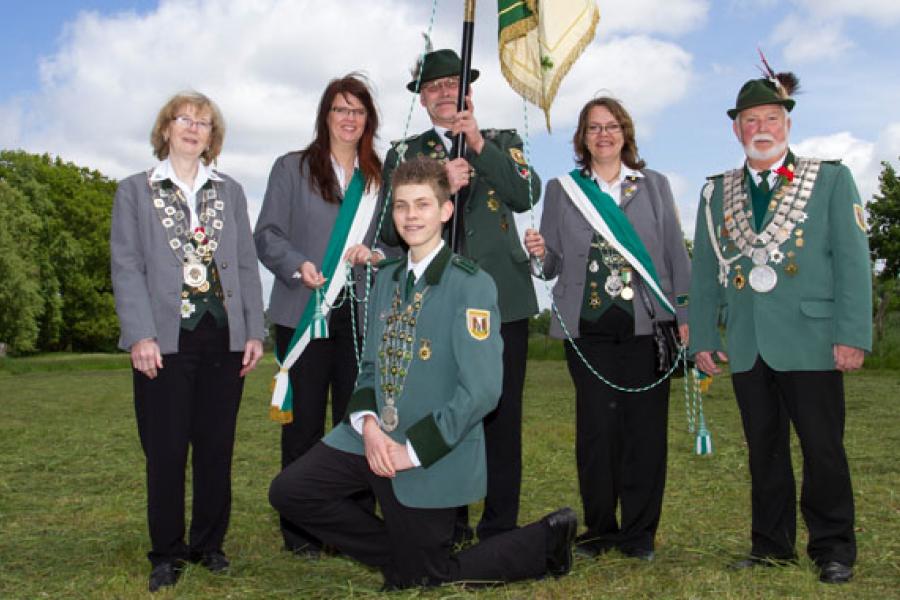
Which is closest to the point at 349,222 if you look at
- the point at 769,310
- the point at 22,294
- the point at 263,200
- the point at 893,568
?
the point at 263,200

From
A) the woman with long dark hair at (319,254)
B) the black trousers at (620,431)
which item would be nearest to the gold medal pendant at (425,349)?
the woman with long dark hair at (319,254)

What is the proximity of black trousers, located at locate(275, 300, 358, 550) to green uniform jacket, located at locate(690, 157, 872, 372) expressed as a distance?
201 cm

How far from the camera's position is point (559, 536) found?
14.1 ft

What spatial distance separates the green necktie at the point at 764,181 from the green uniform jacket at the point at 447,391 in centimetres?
162

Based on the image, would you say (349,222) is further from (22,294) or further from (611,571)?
(22,294)

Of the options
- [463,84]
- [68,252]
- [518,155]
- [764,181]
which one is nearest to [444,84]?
[463,84]

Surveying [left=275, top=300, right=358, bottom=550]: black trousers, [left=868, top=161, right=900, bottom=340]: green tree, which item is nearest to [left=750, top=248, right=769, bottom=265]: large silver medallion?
[left=275, top=300, right=358, bottom=550]: black trousers

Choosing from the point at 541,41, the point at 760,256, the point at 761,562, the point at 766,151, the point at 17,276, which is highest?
the point at 17,276

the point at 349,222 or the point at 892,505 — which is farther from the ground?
the point at 349,222

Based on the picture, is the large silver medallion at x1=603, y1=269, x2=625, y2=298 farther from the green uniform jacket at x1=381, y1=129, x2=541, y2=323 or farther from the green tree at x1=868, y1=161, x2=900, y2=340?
the green tree at x1=868, y1=161, x2=900, y2=340

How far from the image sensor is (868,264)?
4422 millimetres

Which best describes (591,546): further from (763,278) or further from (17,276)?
(17,276)

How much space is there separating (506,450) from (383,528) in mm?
1046

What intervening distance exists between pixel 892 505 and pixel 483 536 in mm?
3086
